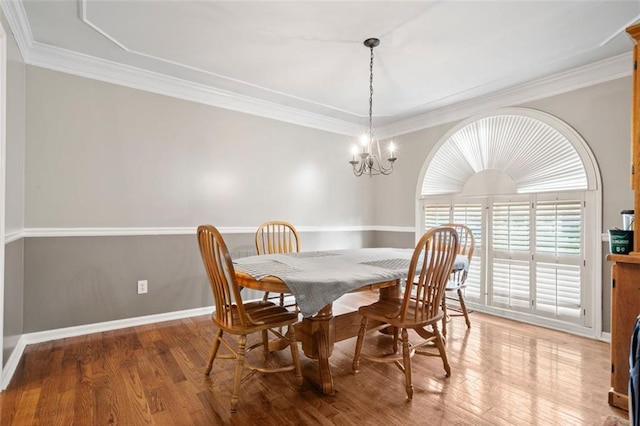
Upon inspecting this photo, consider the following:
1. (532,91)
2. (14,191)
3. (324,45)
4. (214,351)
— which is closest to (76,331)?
(14,191)

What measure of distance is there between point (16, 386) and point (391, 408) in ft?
7.32

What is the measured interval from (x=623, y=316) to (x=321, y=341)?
1.72 m

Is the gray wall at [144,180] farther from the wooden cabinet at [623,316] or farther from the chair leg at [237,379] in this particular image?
the chair leg at [237,379]

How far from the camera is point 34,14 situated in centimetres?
221

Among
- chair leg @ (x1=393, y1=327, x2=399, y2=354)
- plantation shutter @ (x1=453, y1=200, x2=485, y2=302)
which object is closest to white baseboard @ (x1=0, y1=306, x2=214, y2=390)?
chair leg @ (x1=393, y1=327, x2=399, y2=354)

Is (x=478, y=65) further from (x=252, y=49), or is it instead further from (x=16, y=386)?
(x=16, y=386)

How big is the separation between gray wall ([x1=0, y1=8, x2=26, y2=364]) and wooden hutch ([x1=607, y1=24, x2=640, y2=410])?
3616 mm

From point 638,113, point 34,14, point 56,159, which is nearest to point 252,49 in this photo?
point 34,14

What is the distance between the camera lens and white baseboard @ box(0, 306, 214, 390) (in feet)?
6.88

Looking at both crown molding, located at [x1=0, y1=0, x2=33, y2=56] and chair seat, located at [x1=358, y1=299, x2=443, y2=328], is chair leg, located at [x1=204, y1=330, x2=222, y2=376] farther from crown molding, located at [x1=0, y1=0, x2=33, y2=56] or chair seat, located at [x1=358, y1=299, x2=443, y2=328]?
crown molding, located at [x1=0, y1=0, x2=33, y2=56]

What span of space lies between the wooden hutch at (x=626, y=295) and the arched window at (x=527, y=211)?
1.20m

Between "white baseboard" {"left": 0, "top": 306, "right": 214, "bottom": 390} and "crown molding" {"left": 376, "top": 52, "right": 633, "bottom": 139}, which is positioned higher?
"crown molding" {"left": 376, "top": 52, "right": 633, "bottom": 139}

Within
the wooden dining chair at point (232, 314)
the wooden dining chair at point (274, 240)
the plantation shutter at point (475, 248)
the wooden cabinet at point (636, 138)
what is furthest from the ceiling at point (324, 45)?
the wooden dining chair at point (232, 314)

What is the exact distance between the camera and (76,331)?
9.08 feet
